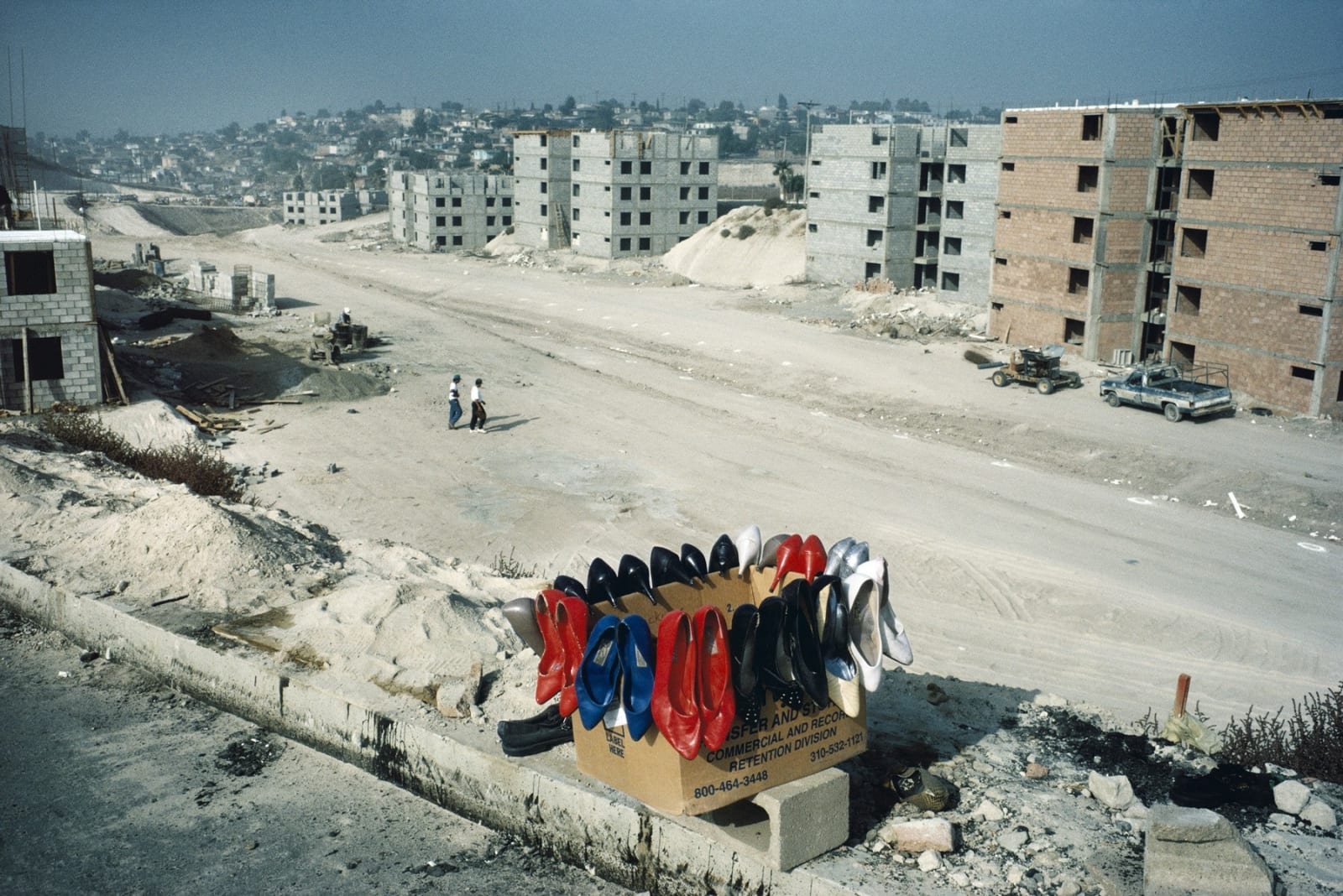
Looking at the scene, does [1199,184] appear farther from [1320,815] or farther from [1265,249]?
[1320,815]

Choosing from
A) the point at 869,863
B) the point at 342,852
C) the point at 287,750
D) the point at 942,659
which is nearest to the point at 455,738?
the point at 342,852

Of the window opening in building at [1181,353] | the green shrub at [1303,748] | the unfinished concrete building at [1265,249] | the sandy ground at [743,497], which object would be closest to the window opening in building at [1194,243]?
the unfinished concrete building at [1265,249]

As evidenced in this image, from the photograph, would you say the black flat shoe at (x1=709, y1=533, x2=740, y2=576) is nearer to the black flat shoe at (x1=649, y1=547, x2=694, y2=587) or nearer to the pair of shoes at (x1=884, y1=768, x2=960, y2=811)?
the black flat shoe at (x1=649, y1=547, x2=694, y2=587)

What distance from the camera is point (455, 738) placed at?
8.82m

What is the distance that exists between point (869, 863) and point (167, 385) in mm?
29224

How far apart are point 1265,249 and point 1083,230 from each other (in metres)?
7.00

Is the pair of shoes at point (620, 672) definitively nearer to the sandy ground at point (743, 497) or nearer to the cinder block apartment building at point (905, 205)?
the sandy ground at point (743, 497)

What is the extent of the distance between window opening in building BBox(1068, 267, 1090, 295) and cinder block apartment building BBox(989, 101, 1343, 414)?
0.12ft

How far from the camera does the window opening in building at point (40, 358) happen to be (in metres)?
26.6

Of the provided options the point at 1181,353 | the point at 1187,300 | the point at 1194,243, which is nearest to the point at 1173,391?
the point at 1181,353

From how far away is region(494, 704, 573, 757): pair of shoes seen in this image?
845 cm

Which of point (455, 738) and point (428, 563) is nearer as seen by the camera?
point (455, 738)

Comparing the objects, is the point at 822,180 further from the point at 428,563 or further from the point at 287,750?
the point at 287,750

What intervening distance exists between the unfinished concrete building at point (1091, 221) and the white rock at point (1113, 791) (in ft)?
97.8
